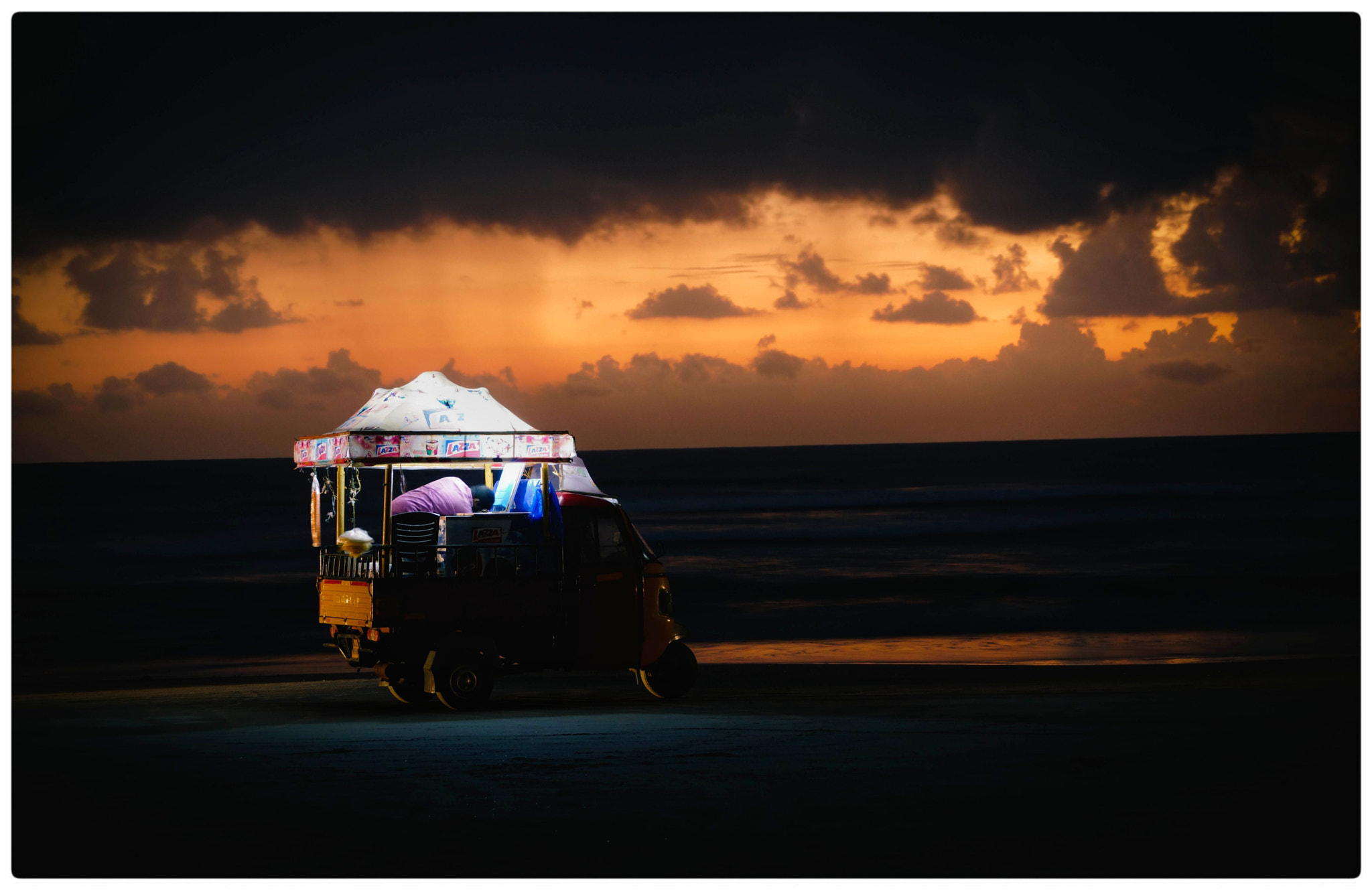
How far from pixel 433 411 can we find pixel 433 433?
0.95ft

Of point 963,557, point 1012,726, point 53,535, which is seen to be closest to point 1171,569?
point 963,557

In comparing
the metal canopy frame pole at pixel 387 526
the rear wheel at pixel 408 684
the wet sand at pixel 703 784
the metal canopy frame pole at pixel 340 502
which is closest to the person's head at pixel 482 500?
the metal canopy frame pole at pixel 387 526

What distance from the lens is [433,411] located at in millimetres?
11859

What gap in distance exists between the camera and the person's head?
1248cm

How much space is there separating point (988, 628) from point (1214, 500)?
53.7 m

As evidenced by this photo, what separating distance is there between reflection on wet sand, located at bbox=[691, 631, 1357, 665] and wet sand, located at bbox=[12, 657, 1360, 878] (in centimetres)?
421

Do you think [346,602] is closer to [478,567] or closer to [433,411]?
[478,567]

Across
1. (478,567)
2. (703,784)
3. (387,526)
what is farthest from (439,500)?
(703,784)

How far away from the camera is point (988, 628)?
22688 millimetres

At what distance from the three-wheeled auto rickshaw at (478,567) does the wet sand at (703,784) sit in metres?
0.59

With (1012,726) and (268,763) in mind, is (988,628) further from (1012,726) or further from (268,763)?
(268,763)

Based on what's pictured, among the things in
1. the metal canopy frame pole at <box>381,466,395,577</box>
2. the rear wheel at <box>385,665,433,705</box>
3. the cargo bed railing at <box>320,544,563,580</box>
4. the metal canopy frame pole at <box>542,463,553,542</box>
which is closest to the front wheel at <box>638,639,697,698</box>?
the cargo bed railing at <box>320,544,563,580</box>

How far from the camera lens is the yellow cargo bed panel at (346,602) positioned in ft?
37.7

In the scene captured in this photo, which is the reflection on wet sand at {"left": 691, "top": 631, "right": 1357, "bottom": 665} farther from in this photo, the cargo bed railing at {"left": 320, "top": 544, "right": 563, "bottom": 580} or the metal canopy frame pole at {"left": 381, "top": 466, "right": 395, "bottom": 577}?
the metal canopy frame pole at {"left": 381, "top": 466, "right": 395, "bottom": 577}
